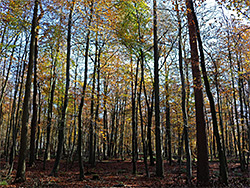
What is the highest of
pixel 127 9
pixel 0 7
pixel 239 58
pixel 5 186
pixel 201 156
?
pixel 127 9

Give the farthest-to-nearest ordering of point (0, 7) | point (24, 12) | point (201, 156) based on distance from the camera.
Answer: point (24, 12), point (0, 7), point (201, 156)

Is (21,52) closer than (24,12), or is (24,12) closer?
(24,12)

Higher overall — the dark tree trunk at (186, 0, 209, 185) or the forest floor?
the dark tree trunk at (186, 0, 209, 185)

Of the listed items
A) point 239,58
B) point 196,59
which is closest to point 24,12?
point 196,59

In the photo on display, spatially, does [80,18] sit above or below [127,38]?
above

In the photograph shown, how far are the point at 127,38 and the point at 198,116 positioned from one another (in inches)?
253

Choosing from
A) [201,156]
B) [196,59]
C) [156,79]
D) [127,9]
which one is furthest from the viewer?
[127,9]

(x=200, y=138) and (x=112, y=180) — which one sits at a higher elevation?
(x=200, y=138)

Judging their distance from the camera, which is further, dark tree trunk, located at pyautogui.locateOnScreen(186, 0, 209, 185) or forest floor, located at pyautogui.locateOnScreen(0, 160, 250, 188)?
forest floor, located at pyautogui.locateOnScreen(0, 160, 250, 188)

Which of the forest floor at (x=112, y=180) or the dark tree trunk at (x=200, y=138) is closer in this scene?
the dark tree trunk at (x=200, y=138)

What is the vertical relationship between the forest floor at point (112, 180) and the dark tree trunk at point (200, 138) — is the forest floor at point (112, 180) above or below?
below

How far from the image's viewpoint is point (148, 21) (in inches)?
530

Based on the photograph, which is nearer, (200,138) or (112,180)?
(200,138)

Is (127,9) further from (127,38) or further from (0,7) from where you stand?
(0,7)
